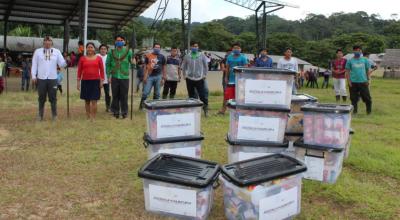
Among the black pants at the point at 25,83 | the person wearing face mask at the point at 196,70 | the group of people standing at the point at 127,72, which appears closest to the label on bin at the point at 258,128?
the group of people standing at the point at 127,72

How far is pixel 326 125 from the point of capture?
16.0 feet

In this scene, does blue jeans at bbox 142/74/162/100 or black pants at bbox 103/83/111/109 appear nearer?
blue jeans at bbox 142/74/162/100

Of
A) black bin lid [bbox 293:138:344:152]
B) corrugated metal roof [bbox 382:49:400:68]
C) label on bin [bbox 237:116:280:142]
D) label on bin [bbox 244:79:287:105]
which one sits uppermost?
corrugated metal roof [bbox 382:49:400:68]

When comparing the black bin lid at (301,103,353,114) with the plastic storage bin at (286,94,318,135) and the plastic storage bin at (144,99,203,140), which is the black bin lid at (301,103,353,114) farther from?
the plastic storage bin at (144,99,203,140)

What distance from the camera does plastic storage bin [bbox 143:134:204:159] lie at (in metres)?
5.00

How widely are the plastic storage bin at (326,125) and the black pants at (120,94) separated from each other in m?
5.07

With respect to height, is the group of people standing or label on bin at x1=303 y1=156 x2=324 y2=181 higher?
the group of people standing

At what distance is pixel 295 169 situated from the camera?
3.92 m

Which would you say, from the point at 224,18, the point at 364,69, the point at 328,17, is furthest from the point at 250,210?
the point at 328,17

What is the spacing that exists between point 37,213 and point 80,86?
520cm

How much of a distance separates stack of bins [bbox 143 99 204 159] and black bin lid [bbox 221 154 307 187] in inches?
46.2

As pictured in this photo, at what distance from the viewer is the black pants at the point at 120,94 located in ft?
30.3

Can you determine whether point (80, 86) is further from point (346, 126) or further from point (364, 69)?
point (364, 69)

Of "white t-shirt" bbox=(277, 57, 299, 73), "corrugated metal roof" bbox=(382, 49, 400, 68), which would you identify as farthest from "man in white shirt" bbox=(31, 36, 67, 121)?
"corrugated metal roof" bbox=(382, 49, 400, 68)
